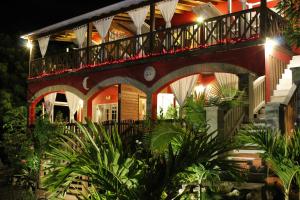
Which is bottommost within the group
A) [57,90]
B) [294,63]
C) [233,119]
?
[233,119]

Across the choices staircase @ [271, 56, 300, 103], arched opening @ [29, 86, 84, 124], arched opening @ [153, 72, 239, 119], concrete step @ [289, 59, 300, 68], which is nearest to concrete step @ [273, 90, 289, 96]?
staircase @ [271, 56, 300, 103]

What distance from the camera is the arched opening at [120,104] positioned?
68.1ft

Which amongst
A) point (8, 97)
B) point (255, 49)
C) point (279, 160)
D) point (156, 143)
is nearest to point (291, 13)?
point (279, 160)

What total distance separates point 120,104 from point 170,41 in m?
4.82

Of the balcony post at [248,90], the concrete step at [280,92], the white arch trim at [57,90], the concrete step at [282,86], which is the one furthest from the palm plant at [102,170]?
the white arch trim at [57,90]

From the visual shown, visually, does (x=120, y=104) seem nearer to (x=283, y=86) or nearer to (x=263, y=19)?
(x=283, y=86)

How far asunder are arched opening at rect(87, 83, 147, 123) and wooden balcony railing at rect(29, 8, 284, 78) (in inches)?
64.7

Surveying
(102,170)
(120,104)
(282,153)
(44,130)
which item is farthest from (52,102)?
(102,170)

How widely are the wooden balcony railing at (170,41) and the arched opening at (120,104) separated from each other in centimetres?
164

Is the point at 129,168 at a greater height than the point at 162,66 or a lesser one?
lesser

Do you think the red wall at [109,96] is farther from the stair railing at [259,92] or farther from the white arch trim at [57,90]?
the stair railing at [259,92]

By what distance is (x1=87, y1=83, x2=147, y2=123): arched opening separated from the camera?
20750 millimetres

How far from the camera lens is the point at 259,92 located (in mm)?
13727

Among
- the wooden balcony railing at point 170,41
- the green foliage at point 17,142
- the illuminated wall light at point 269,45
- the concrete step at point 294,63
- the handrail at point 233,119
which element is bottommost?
the green foliage at point 17,142
